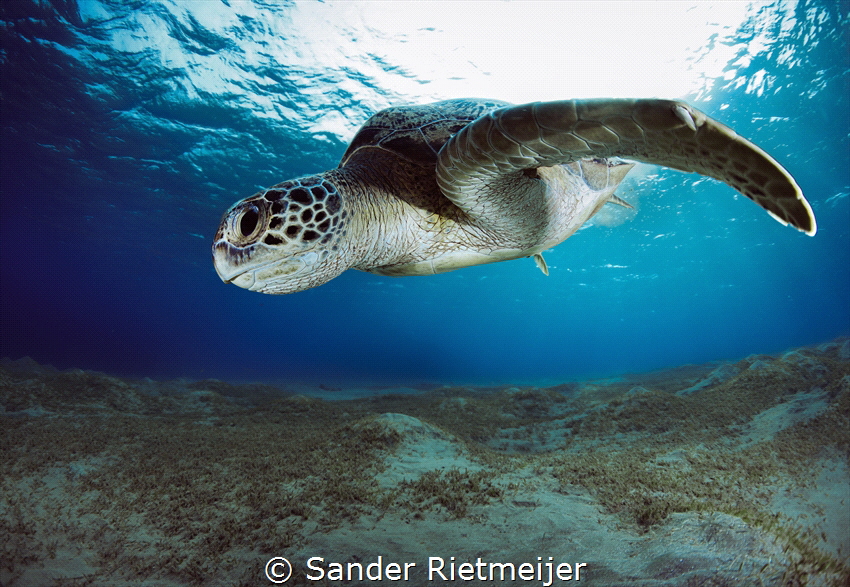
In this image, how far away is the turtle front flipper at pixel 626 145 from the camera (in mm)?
1319

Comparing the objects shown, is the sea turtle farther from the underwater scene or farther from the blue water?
the blue water

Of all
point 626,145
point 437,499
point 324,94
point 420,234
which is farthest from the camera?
point 324,94

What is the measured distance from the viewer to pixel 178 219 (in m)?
21.0

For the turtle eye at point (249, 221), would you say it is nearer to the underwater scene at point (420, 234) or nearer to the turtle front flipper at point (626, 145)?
the underwater scene at point (420, 234)

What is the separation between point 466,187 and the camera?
225 cm

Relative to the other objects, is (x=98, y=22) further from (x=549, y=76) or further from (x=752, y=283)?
(x=752, y=283)

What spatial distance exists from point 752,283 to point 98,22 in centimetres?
6494

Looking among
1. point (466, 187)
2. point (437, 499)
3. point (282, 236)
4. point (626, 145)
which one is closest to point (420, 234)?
point (466, 187)

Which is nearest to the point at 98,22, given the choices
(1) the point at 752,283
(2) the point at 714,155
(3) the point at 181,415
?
(3) the point at 181,415

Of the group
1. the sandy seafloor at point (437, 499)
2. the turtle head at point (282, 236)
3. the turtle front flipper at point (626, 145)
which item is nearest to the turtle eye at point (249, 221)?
the turtle head at point (282, 236)

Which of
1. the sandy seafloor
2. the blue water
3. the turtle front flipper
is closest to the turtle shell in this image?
the turtle front flipper

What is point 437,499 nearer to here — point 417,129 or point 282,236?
point 282,236

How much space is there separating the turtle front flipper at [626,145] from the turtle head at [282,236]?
0.81 metres

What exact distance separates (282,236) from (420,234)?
122cm
